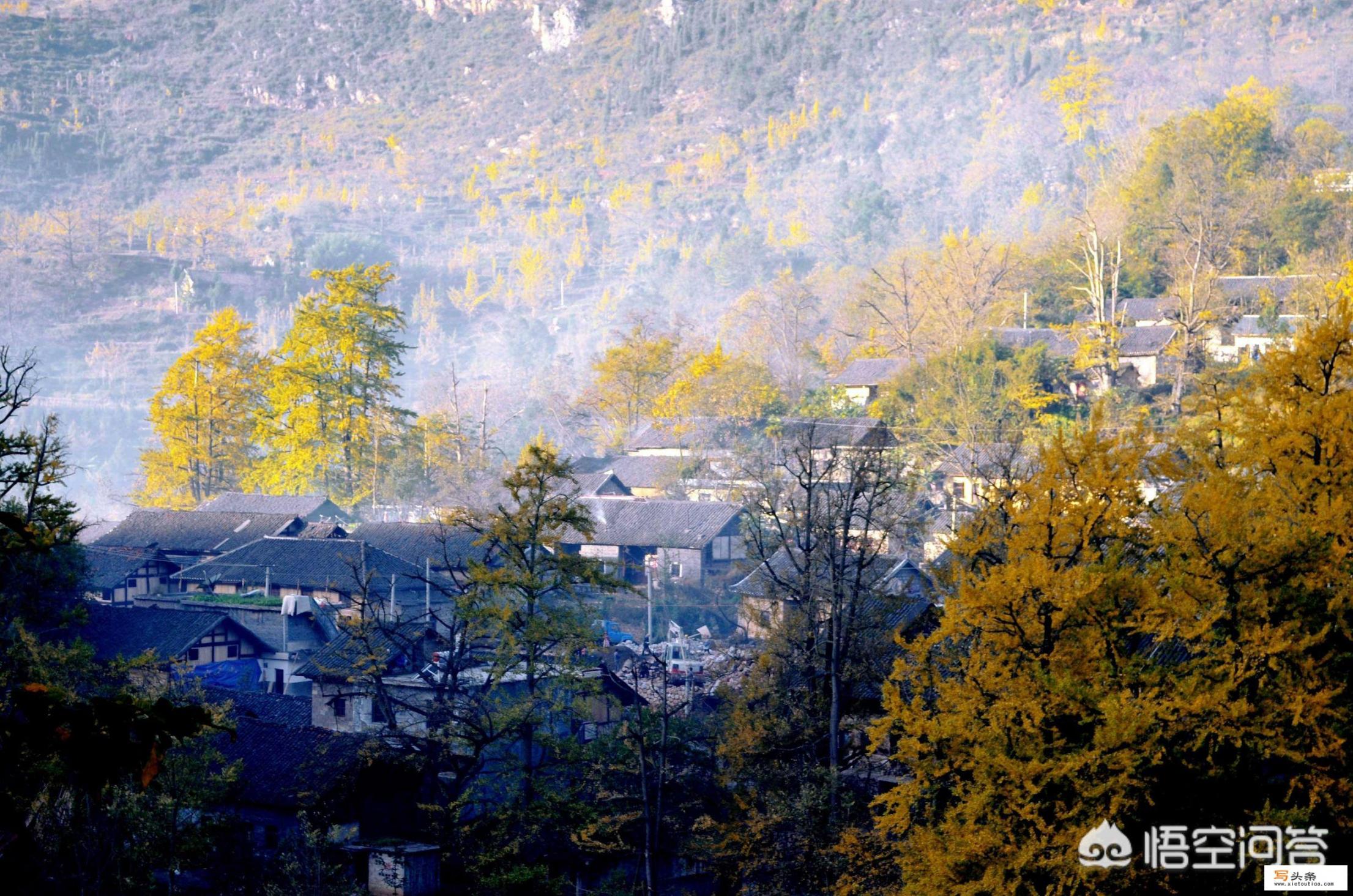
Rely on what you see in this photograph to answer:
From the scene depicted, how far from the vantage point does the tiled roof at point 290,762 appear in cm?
1683

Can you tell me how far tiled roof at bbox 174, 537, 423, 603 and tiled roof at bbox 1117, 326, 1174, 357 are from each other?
21153 mm

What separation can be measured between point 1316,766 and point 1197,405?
4685 millimetres

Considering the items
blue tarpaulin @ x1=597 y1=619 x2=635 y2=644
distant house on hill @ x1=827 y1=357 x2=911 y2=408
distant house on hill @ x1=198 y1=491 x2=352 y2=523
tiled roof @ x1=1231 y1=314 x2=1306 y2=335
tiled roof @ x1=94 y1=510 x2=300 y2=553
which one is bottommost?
blue tarpaulin @ x1=597 y1=619 x2=635 y2=644

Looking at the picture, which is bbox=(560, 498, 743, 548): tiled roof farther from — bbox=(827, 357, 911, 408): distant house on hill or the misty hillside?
the misty hillside

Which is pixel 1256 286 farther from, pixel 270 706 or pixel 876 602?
pixel 270 706

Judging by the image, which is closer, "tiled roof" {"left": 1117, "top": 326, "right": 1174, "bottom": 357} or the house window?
the house window

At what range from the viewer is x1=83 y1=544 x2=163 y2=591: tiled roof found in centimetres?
3138

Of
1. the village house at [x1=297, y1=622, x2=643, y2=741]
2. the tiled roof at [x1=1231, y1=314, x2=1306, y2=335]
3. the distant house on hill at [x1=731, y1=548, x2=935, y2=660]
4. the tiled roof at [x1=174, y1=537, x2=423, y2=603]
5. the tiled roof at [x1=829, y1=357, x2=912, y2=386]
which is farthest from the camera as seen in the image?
the tiled roof at [x1=829, y1=357, x2=912, y2=386]

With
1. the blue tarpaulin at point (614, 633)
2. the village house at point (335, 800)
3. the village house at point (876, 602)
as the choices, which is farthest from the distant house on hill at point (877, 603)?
the blue tarpaulin at point (614, 633)

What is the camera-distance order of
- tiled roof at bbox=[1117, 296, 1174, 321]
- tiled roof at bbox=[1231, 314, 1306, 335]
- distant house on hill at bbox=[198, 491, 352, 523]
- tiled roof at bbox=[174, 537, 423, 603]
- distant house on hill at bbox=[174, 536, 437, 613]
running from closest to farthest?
distant house on hill at bbox=[174, 536, 437, 613] < tiled roof at bbox=[174, 537, 423, 603] < tiled roof at bbox=[1231, 314, 1306, 335] < distant house on hill at bbox=[198, 491, 352, 523] < tiled roof at bbox=[1117, 296, 1174, 321]

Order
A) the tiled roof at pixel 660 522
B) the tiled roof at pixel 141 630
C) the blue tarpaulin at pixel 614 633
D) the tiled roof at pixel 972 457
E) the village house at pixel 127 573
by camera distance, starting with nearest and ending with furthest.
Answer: the tiled roof at pixel 141 630 < the blue tarpaulin at pixel 614 633 < the tiled roof at pixel 972 457 < the village house at pixel 127 573 < the tiled roof at pixel 660 522

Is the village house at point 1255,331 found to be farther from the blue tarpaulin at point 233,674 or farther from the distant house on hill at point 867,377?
the blue tarpaulin at point 233,674
